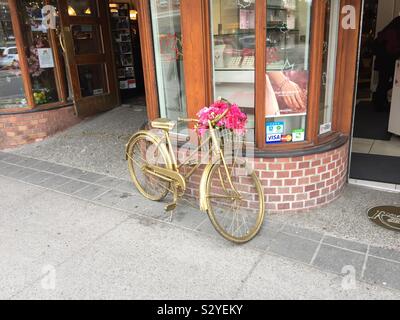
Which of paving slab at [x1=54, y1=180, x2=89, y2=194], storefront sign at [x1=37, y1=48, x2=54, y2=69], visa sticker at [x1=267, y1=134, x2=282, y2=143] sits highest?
storefront sign at [x1=37, y1=48, x2=54, y2=69]

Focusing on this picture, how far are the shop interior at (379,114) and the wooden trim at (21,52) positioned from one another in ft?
16.5

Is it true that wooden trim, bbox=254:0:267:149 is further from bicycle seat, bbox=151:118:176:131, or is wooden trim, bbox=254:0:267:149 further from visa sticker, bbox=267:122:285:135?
bicycle seat, bbox=151:118:176:131

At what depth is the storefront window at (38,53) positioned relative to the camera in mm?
6027

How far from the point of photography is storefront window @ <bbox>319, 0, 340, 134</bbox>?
3414mm

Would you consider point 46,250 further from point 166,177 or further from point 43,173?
point 43,173

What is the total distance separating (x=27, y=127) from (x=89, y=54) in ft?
5.65

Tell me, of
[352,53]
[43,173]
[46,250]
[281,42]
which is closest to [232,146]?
[281,42]

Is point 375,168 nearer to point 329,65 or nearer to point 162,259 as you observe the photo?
point 329,65

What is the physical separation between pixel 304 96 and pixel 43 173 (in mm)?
3514

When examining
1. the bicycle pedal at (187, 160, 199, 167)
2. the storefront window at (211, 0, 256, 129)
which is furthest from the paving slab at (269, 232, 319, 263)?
the storefront window at (211, 0, 256, 129)

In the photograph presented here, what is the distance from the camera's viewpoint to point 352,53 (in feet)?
12.2

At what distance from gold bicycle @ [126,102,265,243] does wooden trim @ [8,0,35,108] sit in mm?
A: 3024

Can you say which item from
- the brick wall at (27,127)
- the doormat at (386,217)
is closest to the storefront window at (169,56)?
the doormat at (386,217)

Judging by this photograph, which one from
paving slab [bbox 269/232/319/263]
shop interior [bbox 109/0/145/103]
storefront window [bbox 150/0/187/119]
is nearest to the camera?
paving slab [bbox 269/232/319/263]
